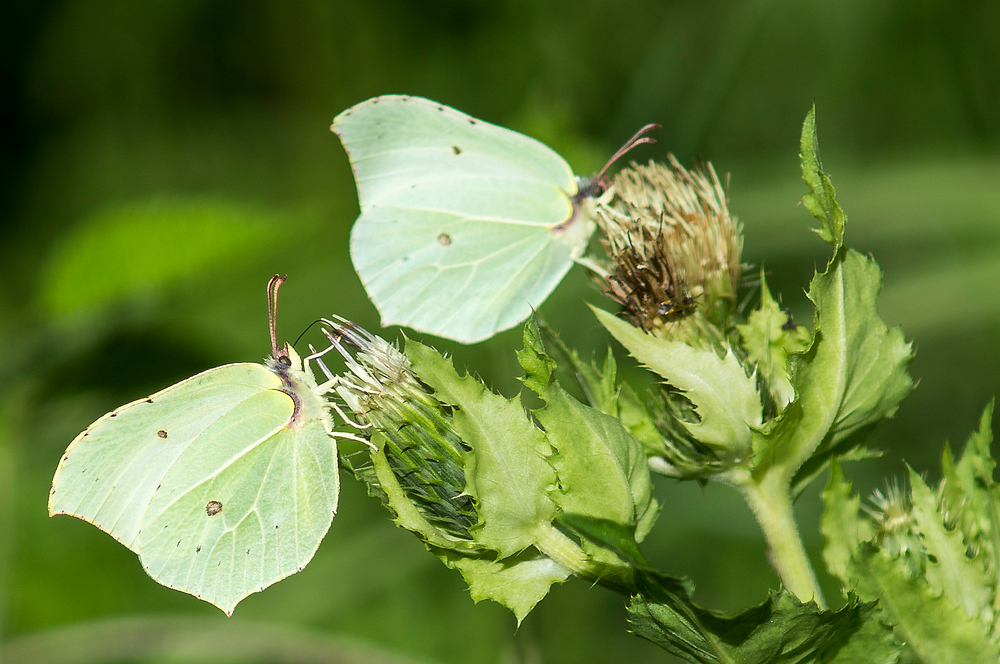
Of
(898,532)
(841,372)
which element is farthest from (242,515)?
(898,532)

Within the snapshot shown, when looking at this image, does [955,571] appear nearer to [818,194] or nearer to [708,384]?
[708,384]

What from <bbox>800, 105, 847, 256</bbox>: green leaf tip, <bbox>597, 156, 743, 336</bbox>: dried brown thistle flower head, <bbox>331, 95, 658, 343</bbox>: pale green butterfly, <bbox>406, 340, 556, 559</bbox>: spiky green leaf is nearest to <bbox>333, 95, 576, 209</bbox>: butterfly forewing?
<bbox>331, 95, 658, 343</bbox>: pale green butterfly

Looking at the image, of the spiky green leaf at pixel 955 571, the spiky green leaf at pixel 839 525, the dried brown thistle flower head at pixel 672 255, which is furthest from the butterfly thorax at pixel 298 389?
the spiky green leaf at pixel 955 571

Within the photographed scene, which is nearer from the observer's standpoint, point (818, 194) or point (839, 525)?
point (818, 194)

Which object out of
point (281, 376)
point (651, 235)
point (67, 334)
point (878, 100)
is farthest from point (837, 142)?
point (67, 334)

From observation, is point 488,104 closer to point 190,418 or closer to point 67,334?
point 67,334

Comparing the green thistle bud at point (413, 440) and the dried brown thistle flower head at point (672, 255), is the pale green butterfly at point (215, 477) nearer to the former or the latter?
the green thistle bud at point (413, 440)
